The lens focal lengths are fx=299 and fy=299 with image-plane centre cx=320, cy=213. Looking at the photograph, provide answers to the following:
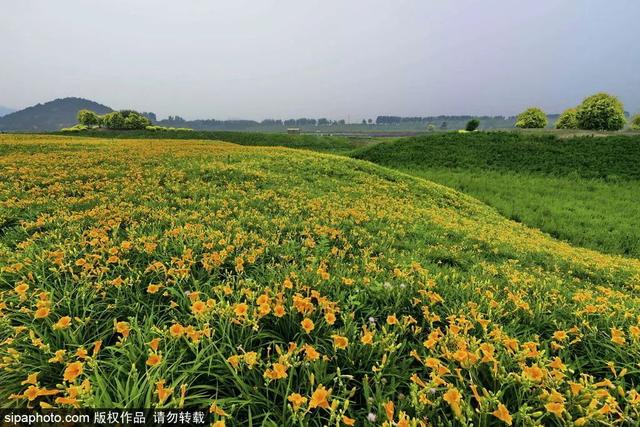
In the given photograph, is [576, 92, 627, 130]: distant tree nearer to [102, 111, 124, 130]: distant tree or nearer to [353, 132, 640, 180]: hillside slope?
[353, 132, 640, 180]: hillside slope

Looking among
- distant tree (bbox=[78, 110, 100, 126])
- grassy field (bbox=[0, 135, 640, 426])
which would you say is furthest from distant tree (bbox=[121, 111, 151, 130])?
grassy field (bbox=[0, 135, 640, 426])

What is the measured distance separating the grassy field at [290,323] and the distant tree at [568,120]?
1642 inches

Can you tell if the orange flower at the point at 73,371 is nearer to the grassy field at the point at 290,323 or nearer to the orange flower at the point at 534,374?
the grassy field at the point at 290,323

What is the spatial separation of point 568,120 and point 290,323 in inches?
2041

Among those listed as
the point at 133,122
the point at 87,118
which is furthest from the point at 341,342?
the point at 87,118

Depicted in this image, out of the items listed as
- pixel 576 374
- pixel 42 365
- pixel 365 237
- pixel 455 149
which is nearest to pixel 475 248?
pixel 365 237

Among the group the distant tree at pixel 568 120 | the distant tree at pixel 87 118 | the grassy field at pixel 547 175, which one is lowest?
the grassy field at pixel 547 175

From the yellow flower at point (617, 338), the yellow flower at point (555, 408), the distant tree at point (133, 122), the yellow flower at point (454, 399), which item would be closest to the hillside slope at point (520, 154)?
the yellow flower at point (617, 338)

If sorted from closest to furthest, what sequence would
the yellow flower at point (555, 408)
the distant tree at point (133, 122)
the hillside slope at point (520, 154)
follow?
1. the yellow flower at point (555, 408)
2. the hillside slope at point (520, 154)
3. the distant tree at point (133, 122)

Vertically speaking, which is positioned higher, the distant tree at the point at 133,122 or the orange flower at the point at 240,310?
the distant tree at the point at 133,122

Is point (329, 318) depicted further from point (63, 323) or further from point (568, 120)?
point (568, 120)

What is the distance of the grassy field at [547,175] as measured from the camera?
12.5m

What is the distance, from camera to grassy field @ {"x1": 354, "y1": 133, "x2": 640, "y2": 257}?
12461 mm

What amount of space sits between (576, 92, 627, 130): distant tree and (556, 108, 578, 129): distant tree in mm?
1311
